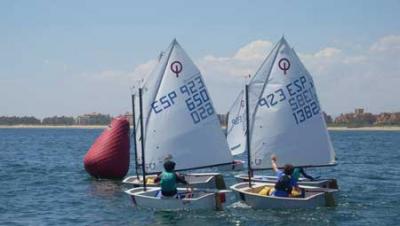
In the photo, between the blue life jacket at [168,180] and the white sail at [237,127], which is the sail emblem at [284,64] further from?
the white sail at [237,127]

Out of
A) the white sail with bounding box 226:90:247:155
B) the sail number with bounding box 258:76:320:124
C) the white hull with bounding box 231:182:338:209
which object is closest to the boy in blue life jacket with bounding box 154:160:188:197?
the white hull with bounding box 231:182:338:209

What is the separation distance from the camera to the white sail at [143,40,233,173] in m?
Answer: 26.8

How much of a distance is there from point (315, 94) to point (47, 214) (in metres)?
12.3

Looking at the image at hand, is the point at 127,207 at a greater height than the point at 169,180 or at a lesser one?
lesser

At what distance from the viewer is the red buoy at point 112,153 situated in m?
35.2

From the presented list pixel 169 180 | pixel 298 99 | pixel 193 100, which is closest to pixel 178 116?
pixel 193 100

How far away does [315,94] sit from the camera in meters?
28.5

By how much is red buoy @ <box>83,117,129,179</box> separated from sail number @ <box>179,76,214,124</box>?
904 centimetres

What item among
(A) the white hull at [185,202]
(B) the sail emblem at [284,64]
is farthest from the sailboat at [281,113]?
(A) the white hull at [185,202]

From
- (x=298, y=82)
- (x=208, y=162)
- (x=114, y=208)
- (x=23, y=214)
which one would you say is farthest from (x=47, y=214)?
(x=298, y=82)

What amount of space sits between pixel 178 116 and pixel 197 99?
109 cm

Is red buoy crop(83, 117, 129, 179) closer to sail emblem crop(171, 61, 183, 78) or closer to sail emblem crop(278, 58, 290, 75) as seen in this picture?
sail emblem crop(171, 61, 183, 78)

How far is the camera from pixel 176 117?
27.0 m

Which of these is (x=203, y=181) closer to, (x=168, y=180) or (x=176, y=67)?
(x=176, y=67)
